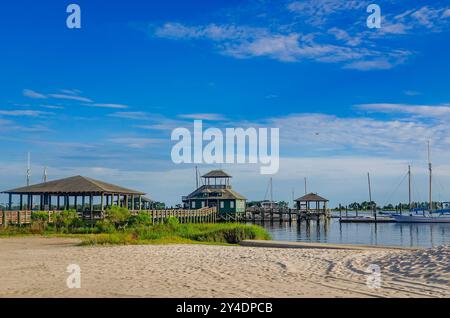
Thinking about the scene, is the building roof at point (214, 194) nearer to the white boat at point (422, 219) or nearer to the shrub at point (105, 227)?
the white boat at point (422, 219)

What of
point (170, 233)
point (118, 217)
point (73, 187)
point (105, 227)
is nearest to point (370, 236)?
point (118, 217)

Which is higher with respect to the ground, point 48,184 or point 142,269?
point 48,184

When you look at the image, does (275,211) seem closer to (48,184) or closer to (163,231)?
(48,184)

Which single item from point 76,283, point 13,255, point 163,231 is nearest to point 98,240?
point 13,255

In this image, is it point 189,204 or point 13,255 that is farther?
point 189,204

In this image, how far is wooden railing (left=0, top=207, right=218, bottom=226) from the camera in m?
34.7

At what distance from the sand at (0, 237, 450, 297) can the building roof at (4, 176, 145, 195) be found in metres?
25.5

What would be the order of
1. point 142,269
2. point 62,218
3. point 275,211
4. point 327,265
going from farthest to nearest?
point 275,211
point 62,218
point 327,265
point 142,269

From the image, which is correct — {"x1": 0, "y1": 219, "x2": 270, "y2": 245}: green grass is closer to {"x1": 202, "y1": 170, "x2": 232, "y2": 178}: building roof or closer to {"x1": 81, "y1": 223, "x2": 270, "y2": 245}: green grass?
{"x1": 81, "y1": 223, "x2": 270, "y2": 245}: green grass

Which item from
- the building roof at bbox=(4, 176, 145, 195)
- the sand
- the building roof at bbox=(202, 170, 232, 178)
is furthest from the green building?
the sand

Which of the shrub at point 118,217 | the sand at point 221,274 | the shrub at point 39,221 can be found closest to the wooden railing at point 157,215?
the shrub at point 39,221

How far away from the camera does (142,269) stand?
43.9 feet
